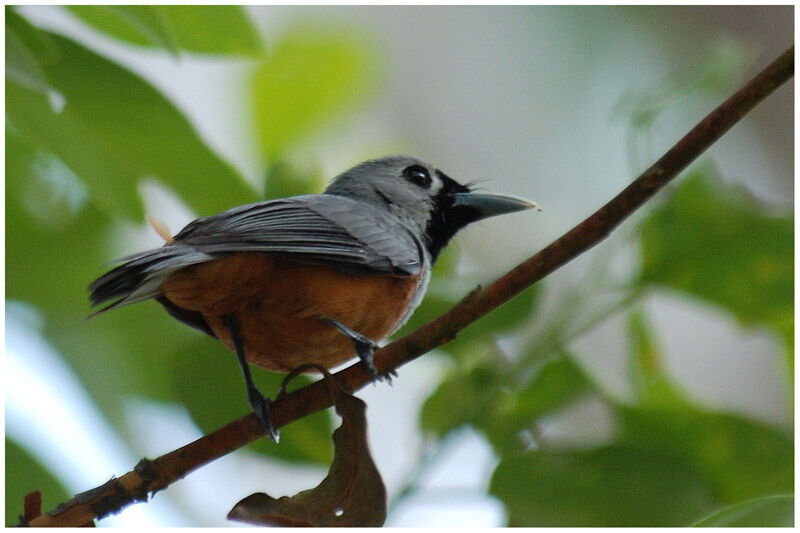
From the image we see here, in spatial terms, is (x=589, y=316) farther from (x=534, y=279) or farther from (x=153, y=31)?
(x=153, y=31)

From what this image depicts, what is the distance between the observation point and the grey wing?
1897 mm

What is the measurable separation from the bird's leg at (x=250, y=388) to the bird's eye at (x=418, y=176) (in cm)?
99

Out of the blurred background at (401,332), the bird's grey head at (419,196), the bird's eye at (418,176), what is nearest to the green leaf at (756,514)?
the blurred background at (401,332)

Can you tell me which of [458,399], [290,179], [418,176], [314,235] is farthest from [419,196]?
[458,399]

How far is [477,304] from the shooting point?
1.48 meters

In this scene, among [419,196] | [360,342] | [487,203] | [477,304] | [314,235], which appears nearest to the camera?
[477,304]

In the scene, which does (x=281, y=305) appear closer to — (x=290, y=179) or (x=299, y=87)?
(x=290, y=179)

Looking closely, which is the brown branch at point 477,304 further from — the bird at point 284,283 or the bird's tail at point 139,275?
the bird's tail at point 139,275

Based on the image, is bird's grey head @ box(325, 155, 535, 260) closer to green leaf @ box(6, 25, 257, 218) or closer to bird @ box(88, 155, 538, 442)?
bird @ box(88, 155, 538, 442)

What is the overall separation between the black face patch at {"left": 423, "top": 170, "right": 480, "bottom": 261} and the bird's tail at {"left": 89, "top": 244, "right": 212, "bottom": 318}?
0.98m

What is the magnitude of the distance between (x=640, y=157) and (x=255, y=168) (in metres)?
1.09

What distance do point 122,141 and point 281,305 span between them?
0.52 m

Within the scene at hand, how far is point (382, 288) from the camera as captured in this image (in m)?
2.11

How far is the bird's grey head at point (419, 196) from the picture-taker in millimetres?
2641
